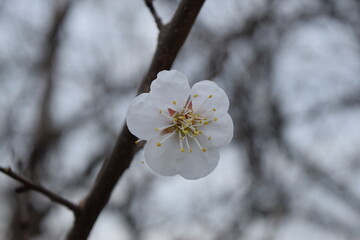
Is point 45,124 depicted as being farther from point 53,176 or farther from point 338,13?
point 338,13

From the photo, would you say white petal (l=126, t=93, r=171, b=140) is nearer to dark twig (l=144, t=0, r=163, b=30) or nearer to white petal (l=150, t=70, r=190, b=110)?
white petal (l=150, t=70, r=190, b=110)

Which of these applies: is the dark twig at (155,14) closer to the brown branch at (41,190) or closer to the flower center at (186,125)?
the flower center at (186,125)

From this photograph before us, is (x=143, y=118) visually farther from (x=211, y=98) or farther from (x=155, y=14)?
(x=155, y=14)

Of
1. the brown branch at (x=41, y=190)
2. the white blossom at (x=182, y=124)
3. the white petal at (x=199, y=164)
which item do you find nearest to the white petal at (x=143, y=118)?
the white blossom at (x=182, y=124)

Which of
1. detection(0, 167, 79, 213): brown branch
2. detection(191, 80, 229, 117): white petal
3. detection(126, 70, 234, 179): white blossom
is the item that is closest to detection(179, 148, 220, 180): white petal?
detection(126, 70, 234, 179): white blossom

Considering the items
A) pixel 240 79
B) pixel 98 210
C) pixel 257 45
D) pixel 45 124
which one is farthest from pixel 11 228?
pixel 98 210

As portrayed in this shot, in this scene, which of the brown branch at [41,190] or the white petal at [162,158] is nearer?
the brown branch at [41,190]
